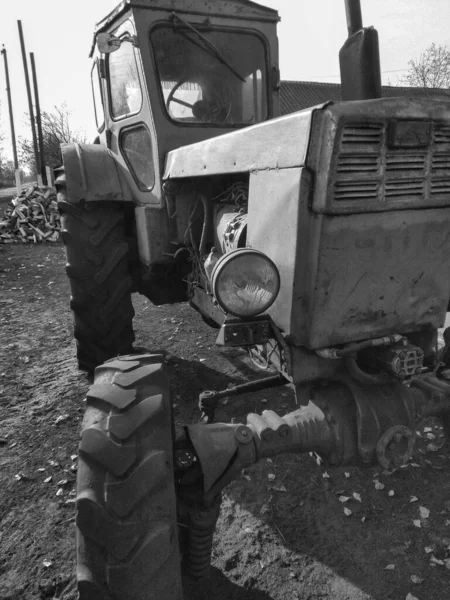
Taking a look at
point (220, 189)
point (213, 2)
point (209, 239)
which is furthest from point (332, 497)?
point (213, 2)

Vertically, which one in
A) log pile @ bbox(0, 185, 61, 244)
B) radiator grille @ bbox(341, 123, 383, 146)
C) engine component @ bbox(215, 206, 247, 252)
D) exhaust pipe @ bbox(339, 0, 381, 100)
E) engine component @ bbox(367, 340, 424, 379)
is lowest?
log pile @ bbox(0, 185, 61, 244)

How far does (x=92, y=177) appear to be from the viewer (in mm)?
3438

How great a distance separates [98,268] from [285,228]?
194cm

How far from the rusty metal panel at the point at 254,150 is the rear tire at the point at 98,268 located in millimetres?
895

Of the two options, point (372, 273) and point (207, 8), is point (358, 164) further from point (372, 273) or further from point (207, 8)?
point (207, 8)

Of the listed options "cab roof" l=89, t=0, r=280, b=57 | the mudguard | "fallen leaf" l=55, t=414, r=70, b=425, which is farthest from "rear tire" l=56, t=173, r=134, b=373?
"cab roof" l=89, t=0, r=280, b=57

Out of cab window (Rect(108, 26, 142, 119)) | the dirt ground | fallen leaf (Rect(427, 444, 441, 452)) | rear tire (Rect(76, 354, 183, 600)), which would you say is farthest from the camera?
cab window (Rect(108, 26, 142, 119))

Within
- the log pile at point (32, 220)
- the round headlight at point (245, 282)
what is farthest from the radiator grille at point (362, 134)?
the log pile at point (32, 220)

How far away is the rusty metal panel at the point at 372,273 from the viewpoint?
177 centimetres

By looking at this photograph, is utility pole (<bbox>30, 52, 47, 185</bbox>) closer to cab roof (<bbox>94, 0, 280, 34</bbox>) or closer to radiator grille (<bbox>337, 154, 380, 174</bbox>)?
cab roof (<bbox>94, 0, 280, 34</bbox>)

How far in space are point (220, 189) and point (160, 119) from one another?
671 mm

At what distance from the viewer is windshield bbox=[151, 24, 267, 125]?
3057 mm

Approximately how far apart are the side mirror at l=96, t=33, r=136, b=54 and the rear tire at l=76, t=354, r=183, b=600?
96.2 inches

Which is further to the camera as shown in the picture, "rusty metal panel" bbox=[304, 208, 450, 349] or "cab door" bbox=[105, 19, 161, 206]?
"cab door" bbox=[105, 19, 161, 206]
